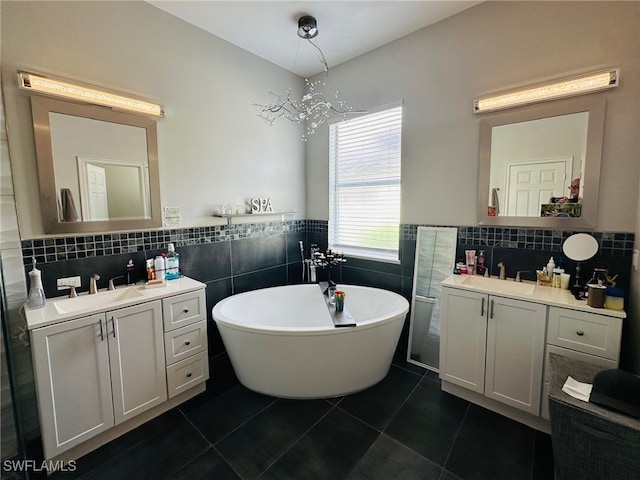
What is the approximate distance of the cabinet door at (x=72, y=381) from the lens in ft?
4.92

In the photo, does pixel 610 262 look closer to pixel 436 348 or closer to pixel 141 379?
pixel 436 348

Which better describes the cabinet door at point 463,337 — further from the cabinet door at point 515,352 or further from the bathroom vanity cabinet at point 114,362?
the bathroom vanity cabinet at point 114,362

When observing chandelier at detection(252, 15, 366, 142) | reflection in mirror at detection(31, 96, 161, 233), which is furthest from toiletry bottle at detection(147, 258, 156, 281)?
chandelier at detection(252, 15, 366, 142)

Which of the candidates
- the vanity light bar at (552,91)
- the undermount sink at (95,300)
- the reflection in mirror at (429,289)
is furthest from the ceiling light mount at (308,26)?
the undermount sink at (95,300)

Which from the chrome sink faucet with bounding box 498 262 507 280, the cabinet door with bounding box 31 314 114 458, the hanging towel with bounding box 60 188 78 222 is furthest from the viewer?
the chrome sink faucet with bounding box 498 262 507 280

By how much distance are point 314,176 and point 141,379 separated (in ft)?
8.43

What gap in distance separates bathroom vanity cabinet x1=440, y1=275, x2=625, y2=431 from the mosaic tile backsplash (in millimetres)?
359

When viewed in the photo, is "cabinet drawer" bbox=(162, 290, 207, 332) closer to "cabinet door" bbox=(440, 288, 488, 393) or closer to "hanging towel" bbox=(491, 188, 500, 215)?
"cabinet door" bbox=(440, 288, 488, 393)

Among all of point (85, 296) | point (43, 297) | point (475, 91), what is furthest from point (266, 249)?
point (475, 91)

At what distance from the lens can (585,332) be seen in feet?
5.43

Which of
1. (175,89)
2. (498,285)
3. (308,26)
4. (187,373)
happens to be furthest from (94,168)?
(498,285)

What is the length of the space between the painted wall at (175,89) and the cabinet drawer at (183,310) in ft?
2.38

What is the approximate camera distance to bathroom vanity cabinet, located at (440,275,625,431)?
5.41 feet

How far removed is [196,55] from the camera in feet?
8.04
